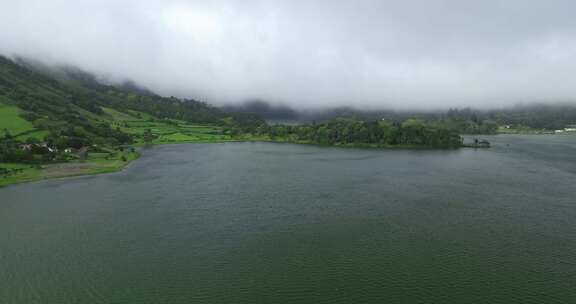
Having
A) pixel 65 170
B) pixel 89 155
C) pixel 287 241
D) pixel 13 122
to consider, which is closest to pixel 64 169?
pixel 65 170

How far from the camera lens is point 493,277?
27.3 metres

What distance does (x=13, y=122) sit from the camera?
102 metres

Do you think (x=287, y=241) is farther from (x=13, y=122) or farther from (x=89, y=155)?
(x=13, y=122)

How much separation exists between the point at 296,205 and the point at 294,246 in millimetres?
14141

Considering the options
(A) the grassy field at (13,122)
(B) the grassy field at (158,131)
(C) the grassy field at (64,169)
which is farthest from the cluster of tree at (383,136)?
(A) the grassy field at (13,122)

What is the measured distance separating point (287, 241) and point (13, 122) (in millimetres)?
111544

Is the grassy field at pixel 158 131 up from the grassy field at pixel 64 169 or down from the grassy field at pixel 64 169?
up

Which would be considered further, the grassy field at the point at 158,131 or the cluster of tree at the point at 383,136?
the grassy field at the point at 158,131

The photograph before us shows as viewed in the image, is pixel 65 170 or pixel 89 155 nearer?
pixel 65 170

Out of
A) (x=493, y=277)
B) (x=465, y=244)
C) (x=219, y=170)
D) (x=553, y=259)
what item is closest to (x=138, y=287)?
(x=493, y=277)

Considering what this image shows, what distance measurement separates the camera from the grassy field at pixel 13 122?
9500 centimetres

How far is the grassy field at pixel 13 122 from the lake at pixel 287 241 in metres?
53.2

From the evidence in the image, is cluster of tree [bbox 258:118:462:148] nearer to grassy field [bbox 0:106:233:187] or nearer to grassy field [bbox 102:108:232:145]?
grassy field [bbox 102:108:232:145]

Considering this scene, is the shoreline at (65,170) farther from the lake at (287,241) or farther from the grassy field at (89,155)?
the lake at (287,241)
